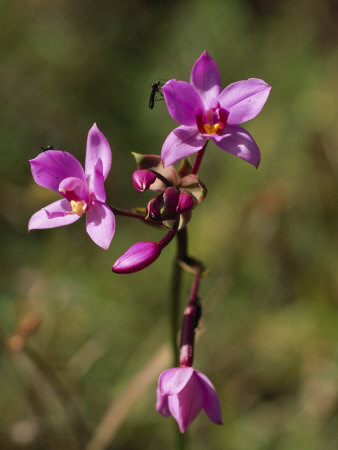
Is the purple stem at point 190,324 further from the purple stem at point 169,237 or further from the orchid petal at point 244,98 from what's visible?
the orchid petal at point 244,98

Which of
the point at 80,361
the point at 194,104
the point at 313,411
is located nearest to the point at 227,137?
the point at 194,104

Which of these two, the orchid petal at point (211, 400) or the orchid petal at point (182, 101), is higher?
the orchid petal at point (182, 101)

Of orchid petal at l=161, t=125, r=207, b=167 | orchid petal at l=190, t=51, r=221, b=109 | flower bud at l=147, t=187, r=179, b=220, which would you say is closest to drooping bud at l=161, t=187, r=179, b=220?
flower bud at l=147, t=187, r=179, b=220

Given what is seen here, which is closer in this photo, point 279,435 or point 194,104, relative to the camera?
point 194,104

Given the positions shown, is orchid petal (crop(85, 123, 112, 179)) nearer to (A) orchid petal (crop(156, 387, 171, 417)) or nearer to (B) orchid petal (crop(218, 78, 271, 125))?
(B) orchid petal (crop(218, 78, 271, 125))

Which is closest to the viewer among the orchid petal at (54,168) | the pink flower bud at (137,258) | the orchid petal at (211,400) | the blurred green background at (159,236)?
the pink flower bud at (137,258)

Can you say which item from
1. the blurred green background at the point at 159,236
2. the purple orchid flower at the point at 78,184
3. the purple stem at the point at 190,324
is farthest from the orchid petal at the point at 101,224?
the blurred green background at the point at 159,236

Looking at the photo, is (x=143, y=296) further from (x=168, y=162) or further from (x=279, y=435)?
(x=168, y=162)
